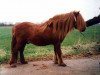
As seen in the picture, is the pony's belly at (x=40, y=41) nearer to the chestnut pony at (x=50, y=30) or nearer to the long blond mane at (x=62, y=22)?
the chestnut pony at (x=50, y=30)

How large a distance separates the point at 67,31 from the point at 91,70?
1447 mm

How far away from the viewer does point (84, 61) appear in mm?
8758

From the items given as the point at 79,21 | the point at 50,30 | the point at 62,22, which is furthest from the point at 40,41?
the point at 79,21

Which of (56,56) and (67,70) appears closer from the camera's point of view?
(67,70)

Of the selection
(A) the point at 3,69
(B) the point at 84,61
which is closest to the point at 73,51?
(B) the point at 84,61

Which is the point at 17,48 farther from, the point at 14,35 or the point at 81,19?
the point at 81,19

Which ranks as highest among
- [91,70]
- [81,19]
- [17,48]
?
[81,19]

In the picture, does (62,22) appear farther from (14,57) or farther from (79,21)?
(14,57)

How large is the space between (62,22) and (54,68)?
4.75 feet

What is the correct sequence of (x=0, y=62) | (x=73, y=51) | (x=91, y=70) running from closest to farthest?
(x=91, y=70) < (x=0, y=62) < (x=73, y=51)

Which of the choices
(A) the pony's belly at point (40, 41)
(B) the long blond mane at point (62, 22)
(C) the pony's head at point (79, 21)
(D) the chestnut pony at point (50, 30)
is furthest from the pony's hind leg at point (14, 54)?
(C) the pony's head at point (79, 21)

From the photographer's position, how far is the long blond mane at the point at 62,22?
7.83 meters

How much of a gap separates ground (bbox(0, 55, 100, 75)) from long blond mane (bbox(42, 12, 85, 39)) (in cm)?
103

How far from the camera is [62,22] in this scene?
7844mm
